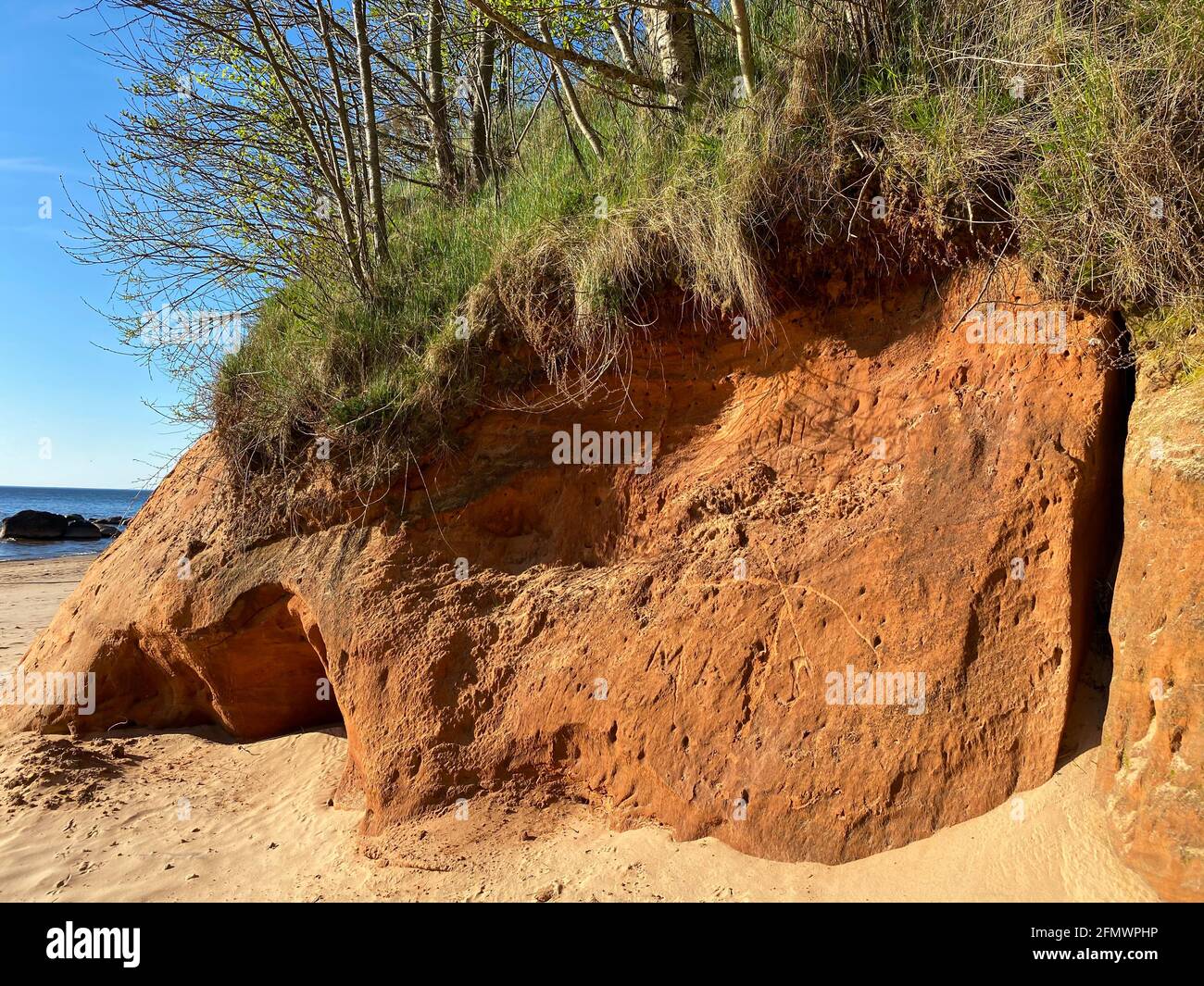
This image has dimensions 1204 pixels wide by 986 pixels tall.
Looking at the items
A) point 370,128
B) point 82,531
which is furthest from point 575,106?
point 82,531

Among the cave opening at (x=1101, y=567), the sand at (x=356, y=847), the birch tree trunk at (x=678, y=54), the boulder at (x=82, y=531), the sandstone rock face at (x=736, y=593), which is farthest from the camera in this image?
the boulder at (x=82, y=531)

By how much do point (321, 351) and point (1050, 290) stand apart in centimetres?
460

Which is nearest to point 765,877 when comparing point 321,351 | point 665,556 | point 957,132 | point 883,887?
point 883,887

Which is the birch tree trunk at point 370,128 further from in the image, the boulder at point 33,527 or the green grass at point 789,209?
the boulder at point 33,527

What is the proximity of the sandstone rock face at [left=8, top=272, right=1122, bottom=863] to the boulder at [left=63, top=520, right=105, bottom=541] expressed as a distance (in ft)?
105

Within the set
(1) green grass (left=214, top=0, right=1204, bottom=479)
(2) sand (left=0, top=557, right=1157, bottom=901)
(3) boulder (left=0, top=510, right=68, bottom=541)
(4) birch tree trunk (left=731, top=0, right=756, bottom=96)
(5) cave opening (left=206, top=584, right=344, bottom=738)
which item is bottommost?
(2) sand (left=0, top=557, right=1157, bottom=901)

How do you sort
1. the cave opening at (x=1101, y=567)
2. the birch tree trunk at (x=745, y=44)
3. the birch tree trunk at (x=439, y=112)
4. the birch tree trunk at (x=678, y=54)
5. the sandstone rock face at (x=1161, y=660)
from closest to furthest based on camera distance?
1. the sandstone rock face at (x=1161, y=660)
2. the cave opening at (x=1101, y=567)
3. the birch tree trunk at (x=745, y=44)
4. the birch tree trunk at (x=678, y=54)
5. the birch tree trunk at (x=439, y=112)

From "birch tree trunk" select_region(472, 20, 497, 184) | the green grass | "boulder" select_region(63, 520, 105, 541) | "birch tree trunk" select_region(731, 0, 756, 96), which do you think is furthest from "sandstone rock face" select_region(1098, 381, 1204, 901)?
"boulder" select_region(63, 520, 105, 541)

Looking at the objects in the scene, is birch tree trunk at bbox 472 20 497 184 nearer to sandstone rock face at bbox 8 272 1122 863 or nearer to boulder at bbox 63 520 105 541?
sandstone rock face at bbox 8 272 1122 863

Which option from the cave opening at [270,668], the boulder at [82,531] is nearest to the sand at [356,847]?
the cave opening at [270,668]

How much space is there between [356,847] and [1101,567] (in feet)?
13.7

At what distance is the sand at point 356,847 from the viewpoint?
3510 mm

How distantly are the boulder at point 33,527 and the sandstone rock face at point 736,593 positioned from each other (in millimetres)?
31418

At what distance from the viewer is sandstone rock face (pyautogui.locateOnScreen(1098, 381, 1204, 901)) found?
10.4 feet
